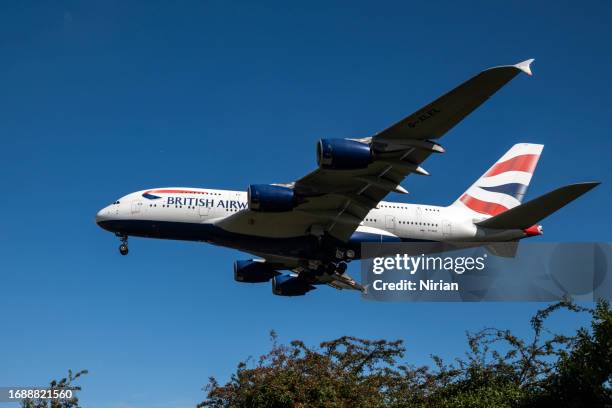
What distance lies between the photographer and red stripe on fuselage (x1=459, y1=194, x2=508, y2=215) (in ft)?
138

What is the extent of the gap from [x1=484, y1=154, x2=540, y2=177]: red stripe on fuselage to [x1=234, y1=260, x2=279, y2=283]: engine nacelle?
14437 millimetres

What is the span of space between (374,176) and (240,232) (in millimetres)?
7597

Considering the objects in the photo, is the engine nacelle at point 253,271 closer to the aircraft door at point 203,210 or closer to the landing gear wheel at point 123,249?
the landing gear wheel at point 123,249

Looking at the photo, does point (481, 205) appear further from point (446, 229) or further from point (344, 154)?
point (344, 154)

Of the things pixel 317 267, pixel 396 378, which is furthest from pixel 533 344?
pixel 317 267

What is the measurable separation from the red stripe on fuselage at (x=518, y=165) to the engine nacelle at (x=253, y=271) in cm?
1444

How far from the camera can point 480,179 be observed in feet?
145

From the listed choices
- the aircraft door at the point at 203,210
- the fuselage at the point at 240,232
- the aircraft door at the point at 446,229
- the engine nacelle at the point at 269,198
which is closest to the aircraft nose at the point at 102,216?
the fuselage at the point at 240,232

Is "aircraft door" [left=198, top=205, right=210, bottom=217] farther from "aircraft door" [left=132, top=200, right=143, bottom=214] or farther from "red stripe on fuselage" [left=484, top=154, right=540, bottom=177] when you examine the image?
"red stripe on fuselage" [left=484, top=154, right=540, bottom=177]

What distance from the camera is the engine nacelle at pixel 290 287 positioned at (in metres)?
45.6

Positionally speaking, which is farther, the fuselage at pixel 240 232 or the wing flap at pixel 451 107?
the fuselage at pixel 240 232

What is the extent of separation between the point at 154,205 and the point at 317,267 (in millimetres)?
9118

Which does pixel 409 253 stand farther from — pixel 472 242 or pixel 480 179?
pixel 480 179

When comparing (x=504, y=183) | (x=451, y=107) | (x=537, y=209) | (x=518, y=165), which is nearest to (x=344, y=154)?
(x=451, y=107)
